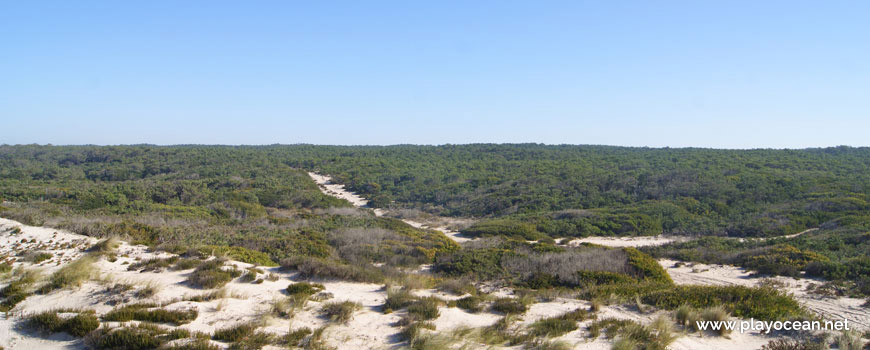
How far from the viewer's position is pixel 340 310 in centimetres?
700

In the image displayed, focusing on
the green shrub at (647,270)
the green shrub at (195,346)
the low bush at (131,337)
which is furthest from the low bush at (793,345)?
the low bush at (131,337)

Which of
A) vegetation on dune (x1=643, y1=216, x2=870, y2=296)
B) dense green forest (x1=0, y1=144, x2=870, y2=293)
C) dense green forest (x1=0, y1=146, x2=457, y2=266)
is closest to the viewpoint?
vegetation on dune (x1=643, y1=216, x2=870, y2=296)

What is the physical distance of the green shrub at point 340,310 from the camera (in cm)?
684

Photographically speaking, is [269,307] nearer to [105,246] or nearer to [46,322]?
[46,322]

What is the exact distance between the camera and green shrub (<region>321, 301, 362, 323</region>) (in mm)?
6838

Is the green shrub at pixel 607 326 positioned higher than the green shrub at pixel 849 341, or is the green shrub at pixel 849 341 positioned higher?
the green shrub at pixel 849 341

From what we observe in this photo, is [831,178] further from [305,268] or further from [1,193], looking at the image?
[1,193]

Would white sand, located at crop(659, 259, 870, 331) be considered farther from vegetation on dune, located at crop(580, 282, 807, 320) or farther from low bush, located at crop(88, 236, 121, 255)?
low bush, located at crop(88, 236, 121, 255)

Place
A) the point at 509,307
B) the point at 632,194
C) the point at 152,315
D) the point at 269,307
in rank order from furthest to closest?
the point at 632,194 → the point at 509,307 → the point at 269,307 → the point at 152,315

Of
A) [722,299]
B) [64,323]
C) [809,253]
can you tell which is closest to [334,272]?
[64,323]

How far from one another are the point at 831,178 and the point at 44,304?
44.3 m

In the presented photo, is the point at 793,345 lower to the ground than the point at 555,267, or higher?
higher

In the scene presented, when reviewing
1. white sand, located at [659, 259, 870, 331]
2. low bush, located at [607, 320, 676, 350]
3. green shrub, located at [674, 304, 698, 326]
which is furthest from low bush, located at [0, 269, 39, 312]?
white sand, located at [659, 259, 870, 331]

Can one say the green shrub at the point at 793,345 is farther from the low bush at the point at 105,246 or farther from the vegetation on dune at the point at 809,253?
the low bush at the point at 105,246
